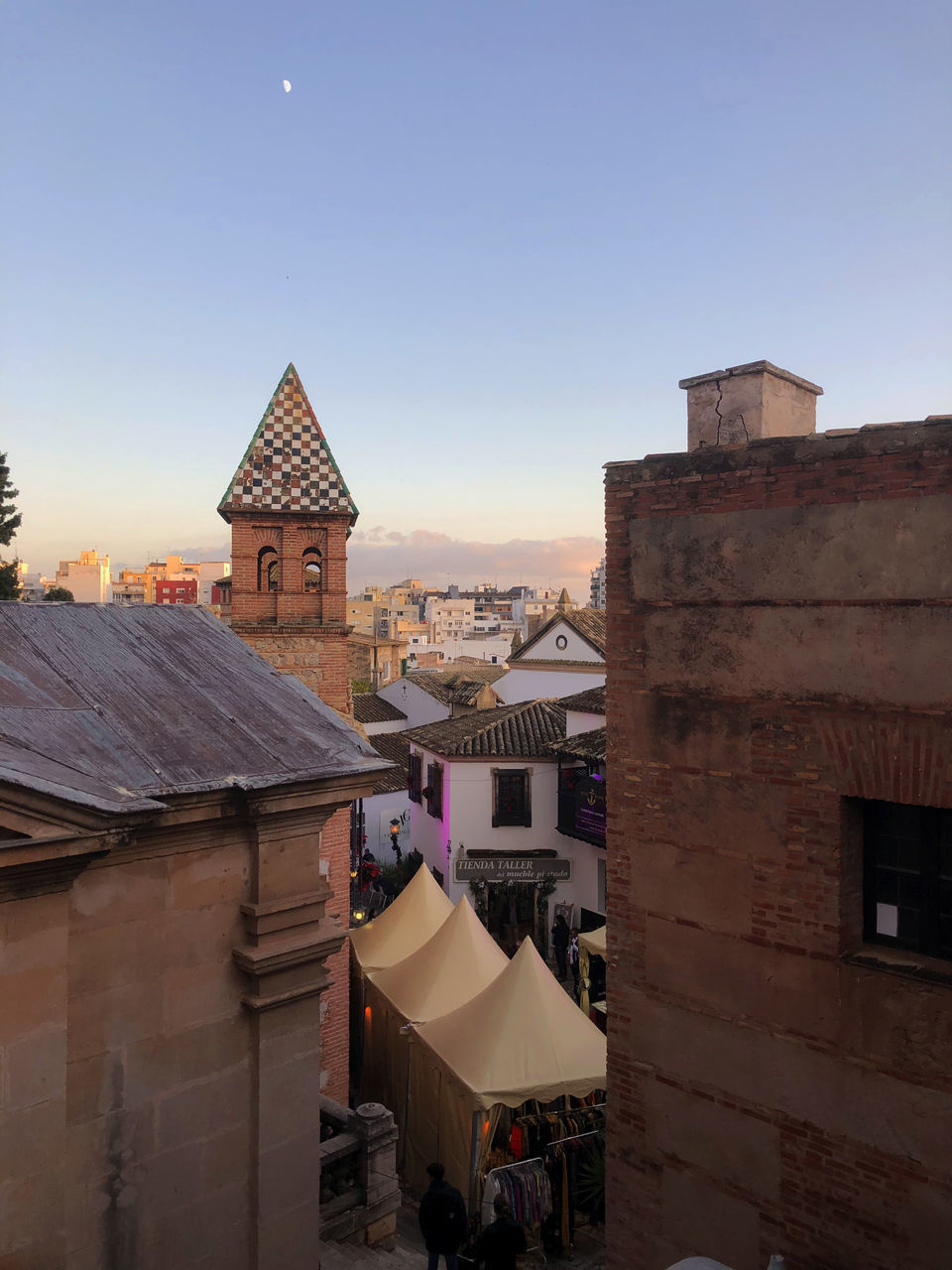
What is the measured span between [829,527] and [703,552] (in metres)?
1.08

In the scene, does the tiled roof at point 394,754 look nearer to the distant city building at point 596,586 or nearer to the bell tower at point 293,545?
the bell tower at point 293,545

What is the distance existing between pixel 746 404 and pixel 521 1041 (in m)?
9.00

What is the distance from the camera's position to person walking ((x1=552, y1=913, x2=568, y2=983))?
880 inches

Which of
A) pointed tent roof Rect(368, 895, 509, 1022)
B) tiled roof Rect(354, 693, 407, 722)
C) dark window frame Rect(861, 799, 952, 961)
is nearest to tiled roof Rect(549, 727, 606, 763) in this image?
pointed tent roof Rect(368, 895, 509, 1022)

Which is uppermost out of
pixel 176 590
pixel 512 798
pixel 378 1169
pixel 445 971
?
pixel 176 590

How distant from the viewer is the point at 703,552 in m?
7.52

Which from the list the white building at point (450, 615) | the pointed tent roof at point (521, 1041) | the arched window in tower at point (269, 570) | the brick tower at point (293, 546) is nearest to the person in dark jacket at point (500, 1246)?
the pointed tent roof at point (521, 1041)

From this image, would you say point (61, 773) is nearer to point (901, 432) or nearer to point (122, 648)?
point (122, 648)

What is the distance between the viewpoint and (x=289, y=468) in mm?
16531

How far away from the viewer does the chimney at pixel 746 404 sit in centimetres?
799

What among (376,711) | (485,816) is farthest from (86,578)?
(485,816)

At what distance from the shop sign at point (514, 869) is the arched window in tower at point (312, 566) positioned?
11201 millimetres

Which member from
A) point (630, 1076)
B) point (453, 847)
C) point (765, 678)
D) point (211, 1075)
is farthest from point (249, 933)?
point (453, 847)

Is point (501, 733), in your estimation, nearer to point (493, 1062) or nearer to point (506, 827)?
point (506, 827)
